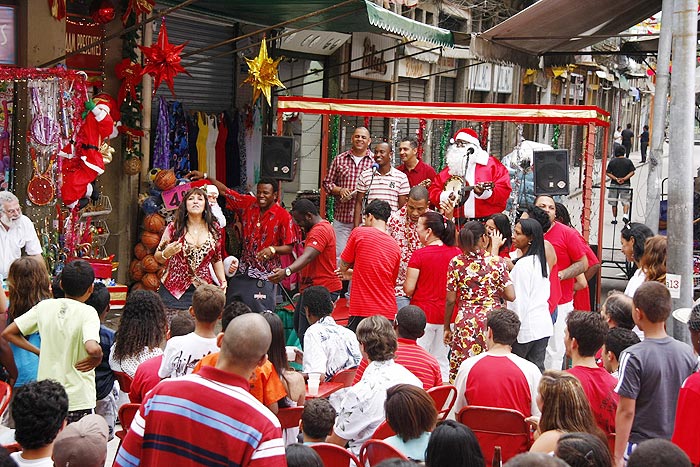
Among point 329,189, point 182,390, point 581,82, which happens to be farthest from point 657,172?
point 581,82

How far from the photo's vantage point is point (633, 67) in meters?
39.6

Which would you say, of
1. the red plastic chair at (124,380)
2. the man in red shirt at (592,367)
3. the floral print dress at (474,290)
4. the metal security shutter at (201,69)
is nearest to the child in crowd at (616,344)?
the man in red shirt at (592,367)

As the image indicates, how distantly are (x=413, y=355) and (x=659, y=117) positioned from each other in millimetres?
5032

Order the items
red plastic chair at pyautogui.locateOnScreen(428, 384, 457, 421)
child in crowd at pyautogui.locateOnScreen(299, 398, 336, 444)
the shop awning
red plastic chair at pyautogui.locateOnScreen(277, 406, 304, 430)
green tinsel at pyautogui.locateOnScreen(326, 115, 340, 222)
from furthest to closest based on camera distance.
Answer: the shop awning
green tinsel at pyautogui.locateOnScreen(326, 115, 340, 222)
red plastic chair at pyautogui.locateOnScreen(428, 384, 457, 421)
red plastic chair at pyautogui.locateOnScreen(277, 406, 304, 430)
child in crowd at pyautogui.locateOnScreen(299, 398, 336, 444)

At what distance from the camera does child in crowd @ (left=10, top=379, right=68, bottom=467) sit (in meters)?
4.41

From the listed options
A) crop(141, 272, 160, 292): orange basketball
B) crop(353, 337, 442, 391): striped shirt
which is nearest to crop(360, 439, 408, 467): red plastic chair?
crop(353, 337, 442, 391): striped shirt

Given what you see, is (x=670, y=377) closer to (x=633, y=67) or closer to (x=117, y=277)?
Answer: (x=117, y=277)

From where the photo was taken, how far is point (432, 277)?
8844 millimetres

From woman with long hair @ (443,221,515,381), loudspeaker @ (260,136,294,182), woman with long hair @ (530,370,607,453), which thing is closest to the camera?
woman with long hair @ (530,370,607,453)

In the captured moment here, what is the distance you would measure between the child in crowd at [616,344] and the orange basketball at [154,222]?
708 centimetres

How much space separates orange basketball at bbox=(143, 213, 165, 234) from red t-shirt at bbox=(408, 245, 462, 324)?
4.17m

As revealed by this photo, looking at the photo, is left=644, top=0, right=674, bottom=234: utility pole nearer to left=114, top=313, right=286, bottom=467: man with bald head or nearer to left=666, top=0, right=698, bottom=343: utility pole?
left=666, top=0, right=698, bottom=343: utility pole

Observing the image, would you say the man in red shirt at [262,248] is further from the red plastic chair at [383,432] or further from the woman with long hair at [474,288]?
the red plastic chair at [383,432]

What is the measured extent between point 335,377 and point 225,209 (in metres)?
7.26
